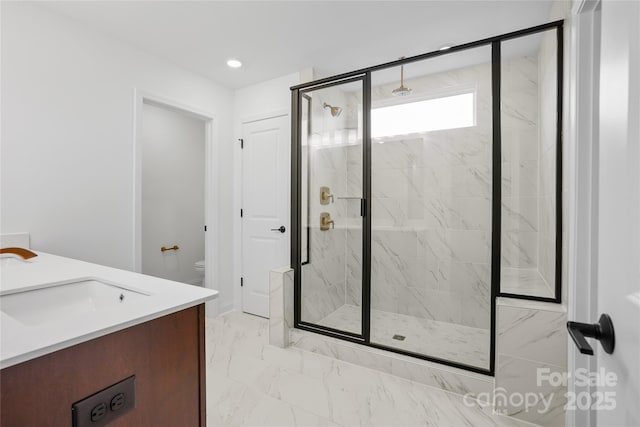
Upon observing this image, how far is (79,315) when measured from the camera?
86 cm

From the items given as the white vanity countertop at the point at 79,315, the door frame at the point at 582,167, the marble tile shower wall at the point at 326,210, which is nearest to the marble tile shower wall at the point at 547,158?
the door frame at the point at 582,167

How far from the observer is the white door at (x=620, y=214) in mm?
514

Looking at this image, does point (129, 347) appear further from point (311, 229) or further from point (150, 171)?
point (150, 171)

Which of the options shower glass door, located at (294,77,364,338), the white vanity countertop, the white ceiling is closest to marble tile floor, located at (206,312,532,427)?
shower glass door, located at (294,77,364,338)

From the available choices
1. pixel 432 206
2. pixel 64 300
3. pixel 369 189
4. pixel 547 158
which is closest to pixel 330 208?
pixel 369 189

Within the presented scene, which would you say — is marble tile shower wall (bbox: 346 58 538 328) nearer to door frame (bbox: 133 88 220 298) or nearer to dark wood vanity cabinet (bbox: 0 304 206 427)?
door frame (bbox: 133 88 220 298)

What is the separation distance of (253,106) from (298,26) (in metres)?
1.17

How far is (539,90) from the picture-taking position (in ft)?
6.03

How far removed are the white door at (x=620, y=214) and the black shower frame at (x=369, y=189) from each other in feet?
3.73

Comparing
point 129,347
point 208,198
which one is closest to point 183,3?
point 208,198

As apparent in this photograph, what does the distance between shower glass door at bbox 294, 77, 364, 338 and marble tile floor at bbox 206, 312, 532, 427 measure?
400mm

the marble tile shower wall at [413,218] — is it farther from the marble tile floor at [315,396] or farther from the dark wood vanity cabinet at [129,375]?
the dark wood vanity cabinet at [129,375]

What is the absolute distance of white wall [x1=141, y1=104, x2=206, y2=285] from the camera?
Answer: 3.59 metres

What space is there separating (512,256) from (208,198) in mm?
2782
